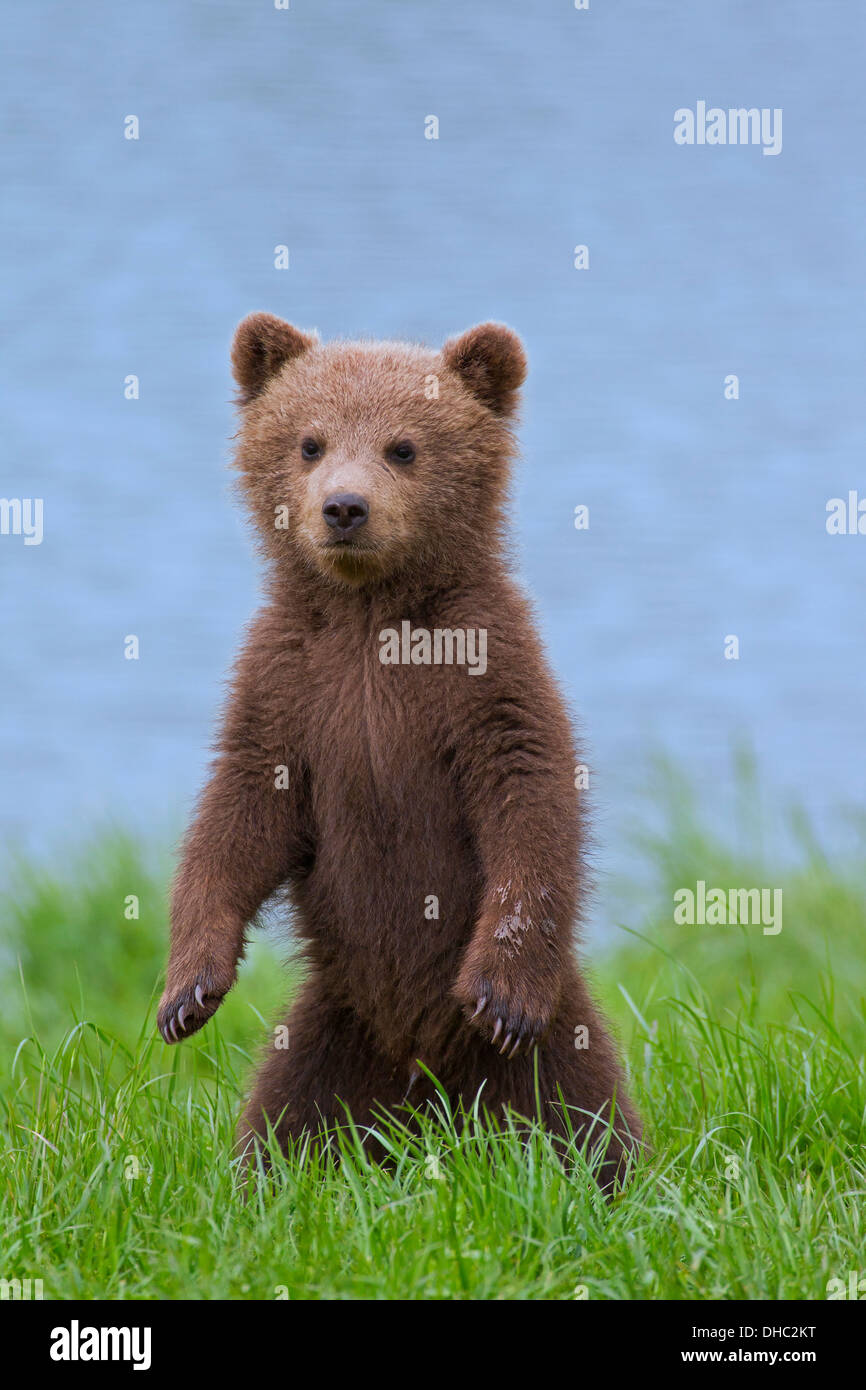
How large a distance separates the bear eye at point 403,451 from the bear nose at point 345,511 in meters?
0.31

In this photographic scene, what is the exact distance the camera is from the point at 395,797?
16.1 feet

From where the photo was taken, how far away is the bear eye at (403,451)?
16.6 ft

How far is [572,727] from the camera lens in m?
5.13

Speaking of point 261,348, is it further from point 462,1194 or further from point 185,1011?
point 462,1194

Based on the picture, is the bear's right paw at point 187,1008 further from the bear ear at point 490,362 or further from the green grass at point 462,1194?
the bear ear at point 490,362

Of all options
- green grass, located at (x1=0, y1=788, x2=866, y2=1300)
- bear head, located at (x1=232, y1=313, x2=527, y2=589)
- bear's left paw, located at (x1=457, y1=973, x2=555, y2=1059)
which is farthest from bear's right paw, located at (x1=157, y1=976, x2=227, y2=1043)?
bear head, located at (x1=232, y1=313, x2=527, y2=589)

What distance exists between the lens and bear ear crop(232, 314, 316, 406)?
5.39m

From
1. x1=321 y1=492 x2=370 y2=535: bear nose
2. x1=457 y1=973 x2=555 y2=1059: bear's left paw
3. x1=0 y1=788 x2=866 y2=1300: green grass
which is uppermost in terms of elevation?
x1=321 y1=492 x2=370 y2=535: bear nose

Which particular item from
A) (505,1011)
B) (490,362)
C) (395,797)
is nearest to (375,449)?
(490,362)

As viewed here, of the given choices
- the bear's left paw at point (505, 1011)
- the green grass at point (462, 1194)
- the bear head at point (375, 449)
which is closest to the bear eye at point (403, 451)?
the bear head at point (375, 449)

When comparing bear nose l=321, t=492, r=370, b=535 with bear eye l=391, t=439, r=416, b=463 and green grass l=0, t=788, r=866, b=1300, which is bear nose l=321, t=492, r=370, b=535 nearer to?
bear eye l=391, t=439, r=416, b=463

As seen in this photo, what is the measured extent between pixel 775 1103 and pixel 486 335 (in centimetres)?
245
